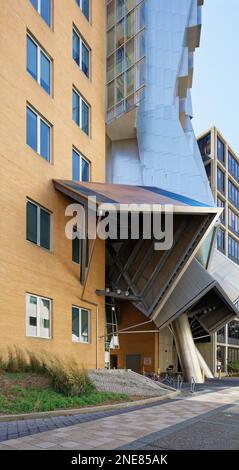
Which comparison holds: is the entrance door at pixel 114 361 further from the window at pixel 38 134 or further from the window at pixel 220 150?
the window at pixel 220 150

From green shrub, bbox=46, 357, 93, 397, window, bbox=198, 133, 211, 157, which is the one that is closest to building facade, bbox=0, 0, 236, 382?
green shrub, bbox=46, 357, 93, 397

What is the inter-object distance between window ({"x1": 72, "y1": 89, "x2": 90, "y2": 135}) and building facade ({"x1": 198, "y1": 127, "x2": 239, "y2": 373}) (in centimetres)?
3961

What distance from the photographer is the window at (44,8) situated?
62.6 ft

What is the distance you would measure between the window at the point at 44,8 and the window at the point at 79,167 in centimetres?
579

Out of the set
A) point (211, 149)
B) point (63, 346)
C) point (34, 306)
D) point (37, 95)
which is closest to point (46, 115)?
point (37, 95)

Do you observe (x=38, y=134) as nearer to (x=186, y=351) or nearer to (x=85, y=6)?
(x=85, y=6)

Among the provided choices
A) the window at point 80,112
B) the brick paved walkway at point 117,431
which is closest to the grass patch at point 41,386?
the brick paved walkway at point 117,431

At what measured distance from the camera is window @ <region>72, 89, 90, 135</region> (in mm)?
22500

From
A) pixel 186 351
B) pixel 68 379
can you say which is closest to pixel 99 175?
pixel 68 379

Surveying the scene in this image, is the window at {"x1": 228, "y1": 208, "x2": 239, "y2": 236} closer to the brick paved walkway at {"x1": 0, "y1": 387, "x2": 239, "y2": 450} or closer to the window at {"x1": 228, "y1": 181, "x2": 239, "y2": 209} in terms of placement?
the window at {"x1": 228, "y1": 181, "x2": 239, "y2": 209}

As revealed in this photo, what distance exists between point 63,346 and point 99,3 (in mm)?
19259

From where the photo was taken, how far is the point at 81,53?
23656 mm

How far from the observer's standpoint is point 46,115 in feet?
63.0
